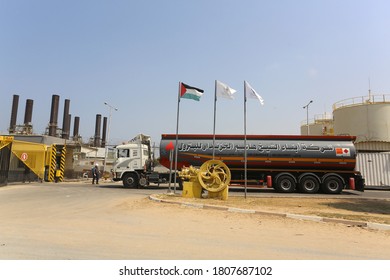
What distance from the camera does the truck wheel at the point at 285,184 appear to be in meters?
18.8

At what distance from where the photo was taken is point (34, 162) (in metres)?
24.5

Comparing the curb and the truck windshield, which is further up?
the truck windshield

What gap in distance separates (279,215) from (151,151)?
46.5 feet

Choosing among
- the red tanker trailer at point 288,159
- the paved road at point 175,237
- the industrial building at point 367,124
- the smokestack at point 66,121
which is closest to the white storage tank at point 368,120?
the industrial building at point 367,124

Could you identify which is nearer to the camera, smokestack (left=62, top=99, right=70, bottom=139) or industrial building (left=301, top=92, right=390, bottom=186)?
industrial building (left=301, top=92, right=390, bottom=186)

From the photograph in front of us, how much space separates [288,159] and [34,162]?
2033 cm

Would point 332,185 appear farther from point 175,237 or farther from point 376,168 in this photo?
point 175,237

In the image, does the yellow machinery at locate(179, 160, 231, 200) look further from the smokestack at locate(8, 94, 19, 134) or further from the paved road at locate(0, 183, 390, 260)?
the smokestack at locate(8, 94, 19, 134)

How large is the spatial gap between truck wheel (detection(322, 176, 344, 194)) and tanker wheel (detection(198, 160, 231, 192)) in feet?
29.0

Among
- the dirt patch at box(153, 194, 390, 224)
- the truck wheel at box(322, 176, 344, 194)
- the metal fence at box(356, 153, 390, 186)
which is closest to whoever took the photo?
the dirt patch at box(153, 194, 390, 224)

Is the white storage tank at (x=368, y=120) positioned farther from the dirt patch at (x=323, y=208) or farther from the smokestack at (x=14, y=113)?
the smokestack at (x=14, y=113)

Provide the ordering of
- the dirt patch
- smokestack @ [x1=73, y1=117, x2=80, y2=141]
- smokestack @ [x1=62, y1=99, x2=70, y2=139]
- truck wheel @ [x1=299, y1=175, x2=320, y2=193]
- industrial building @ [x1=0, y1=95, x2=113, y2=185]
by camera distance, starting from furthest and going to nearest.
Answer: smokestack @ [x1=73, y1=117, x2=80, y2=141] → smokestack @ [x1=62, y1=99, x2=70, y2=139] → industrial building @ [x1=0, y1=95, x2=113, y2=185] → truck wheel @ [x1=299, y1=175, x2=320, y2=193] → the dirt patch

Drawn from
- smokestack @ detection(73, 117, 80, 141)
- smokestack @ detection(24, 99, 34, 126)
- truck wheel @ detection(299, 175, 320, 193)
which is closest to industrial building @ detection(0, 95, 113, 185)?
smokestack @ detection(24, 99, 34, 126)

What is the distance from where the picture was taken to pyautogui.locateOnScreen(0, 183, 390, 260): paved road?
5.10m
